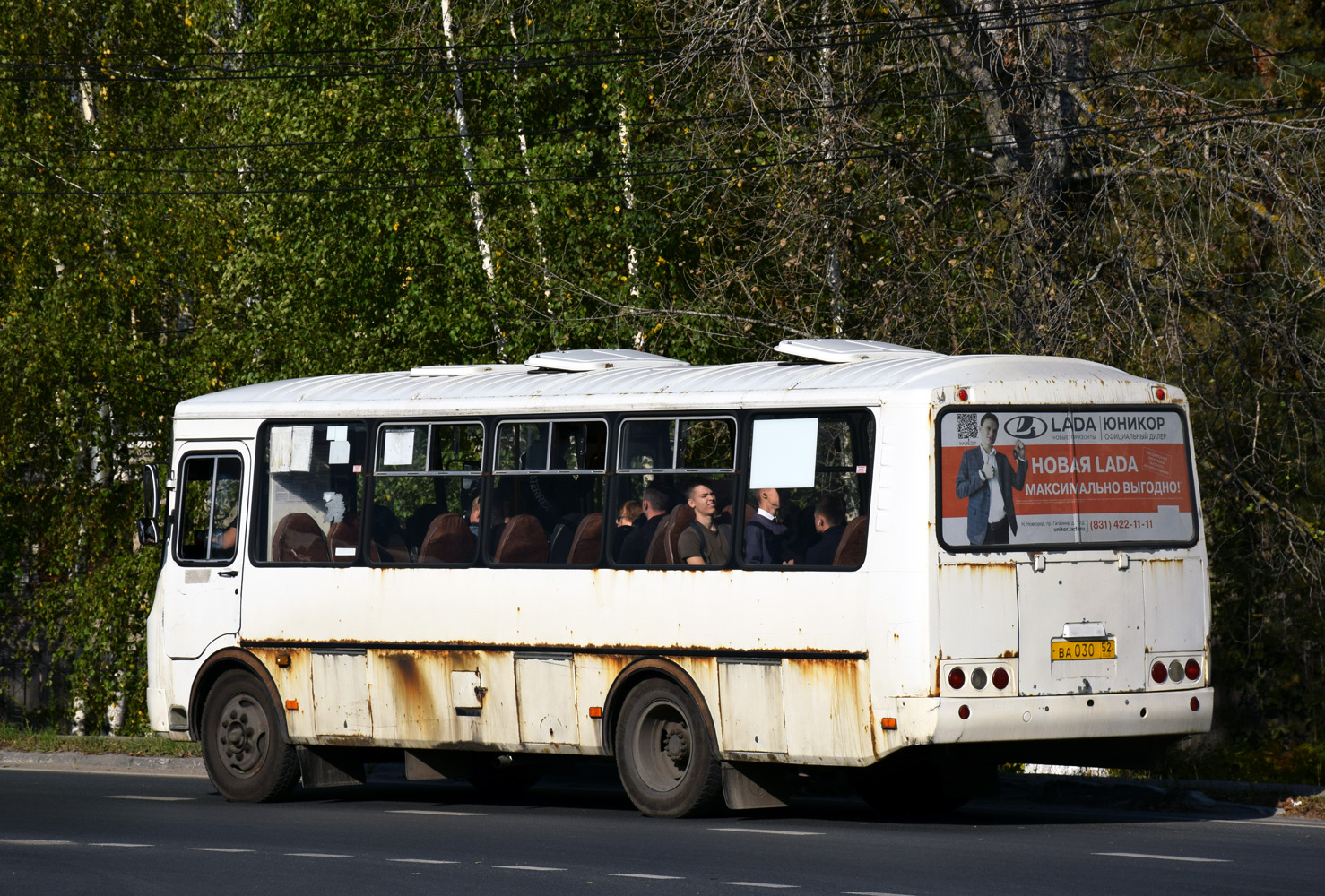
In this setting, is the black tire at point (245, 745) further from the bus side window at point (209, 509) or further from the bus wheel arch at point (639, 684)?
the bus wheel arch at point (639, 684)

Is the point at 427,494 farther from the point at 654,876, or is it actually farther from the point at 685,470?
the point at 654,876

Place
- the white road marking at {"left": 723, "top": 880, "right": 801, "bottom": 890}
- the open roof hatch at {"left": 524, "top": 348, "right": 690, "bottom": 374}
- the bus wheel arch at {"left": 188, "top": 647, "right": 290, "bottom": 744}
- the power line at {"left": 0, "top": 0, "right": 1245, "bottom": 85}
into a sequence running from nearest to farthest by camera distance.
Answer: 1. the white road marking at {"left": 723, "top": 880, "right": 801, "bottom": 890}
2. the open roof hatch at {"left": 524, "top": 348, "right": 690, "bottom": 374}
3. the bus wheel arch at {"left": 188, "top": 647, "right": 290, "bottom": 744}
4. the power line at {"left": 0, "top": 0, "right": 1245, "bottom": 85}

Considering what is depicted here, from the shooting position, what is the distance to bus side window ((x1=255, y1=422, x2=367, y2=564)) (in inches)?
580

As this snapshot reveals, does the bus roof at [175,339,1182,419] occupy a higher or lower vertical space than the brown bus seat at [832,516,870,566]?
higher

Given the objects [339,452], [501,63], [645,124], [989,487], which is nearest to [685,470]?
[989,487]

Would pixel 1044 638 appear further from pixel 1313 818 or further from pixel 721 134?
pixel 721 134

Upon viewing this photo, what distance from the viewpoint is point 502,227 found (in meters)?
22.9

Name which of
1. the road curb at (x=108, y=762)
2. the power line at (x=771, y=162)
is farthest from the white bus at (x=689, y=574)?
the power line at (x=771, y=162)

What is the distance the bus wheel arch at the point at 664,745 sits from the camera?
41.8ft

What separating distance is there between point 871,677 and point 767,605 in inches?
34.5

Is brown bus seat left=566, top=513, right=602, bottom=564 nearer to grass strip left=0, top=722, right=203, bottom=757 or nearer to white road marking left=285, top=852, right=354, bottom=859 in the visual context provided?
white road marking left=285, top=852, right=354, bottom=859

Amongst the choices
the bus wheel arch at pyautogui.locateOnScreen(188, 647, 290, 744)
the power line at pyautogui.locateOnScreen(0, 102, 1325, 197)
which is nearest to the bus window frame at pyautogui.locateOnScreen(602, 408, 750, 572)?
the bus wheel arch at pyautogui.locateOnScreen(188, 647, 290, 744)

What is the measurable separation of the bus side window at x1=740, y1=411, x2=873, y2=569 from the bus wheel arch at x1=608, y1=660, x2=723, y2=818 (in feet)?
3.23

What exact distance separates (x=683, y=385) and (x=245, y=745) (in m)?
4.37
